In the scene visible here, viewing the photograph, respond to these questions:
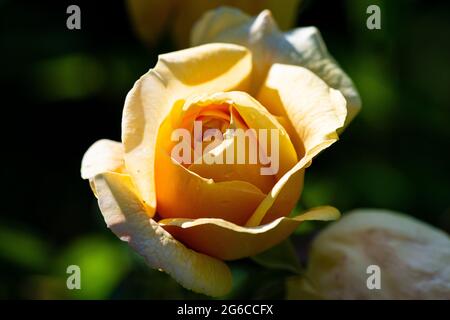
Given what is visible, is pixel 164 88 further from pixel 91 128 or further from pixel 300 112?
pixel 91 128

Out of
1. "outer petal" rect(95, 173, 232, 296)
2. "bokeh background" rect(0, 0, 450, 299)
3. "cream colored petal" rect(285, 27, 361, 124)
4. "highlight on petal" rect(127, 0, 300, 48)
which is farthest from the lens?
"bokeh background" rect(0, 0, 450, 299)

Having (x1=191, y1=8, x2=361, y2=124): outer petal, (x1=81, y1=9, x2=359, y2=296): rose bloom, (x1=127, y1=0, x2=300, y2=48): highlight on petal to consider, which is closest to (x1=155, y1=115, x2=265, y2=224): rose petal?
(x1=81, y1=9, x2=359, y2=296): rose bloom

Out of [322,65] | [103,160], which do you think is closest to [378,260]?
[322,65]

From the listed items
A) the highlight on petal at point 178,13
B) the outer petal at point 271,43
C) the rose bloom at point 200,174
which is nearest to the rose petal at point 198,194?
the rose bloom at point 200,174

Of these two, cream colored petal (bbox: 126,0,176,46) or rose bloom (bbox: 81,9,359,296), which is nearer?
rose bloom (bbox: 81,9,359,296)

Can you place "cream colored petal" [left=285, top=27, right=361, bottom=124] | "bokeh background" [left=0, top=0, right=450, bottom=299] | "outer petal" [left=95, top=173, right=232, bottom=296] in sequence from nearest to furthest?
1. "outer petal" [left=95, top=173, right=232, bottom=296]
2. "cream colored petal" [left=285, top=27, right=361, bottom=124]
3. "bokeh background" [left=0, top=0, right=450, bottom=299]

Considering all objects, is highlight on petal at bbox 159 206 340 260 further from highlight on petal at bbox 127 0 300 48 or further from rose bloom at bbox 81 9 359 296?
highlight on petal at bbox 127 0 300 48

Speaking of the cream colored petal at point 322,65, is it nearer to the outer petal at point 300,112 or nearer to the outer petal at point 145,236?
the outer petal at point 300,112
